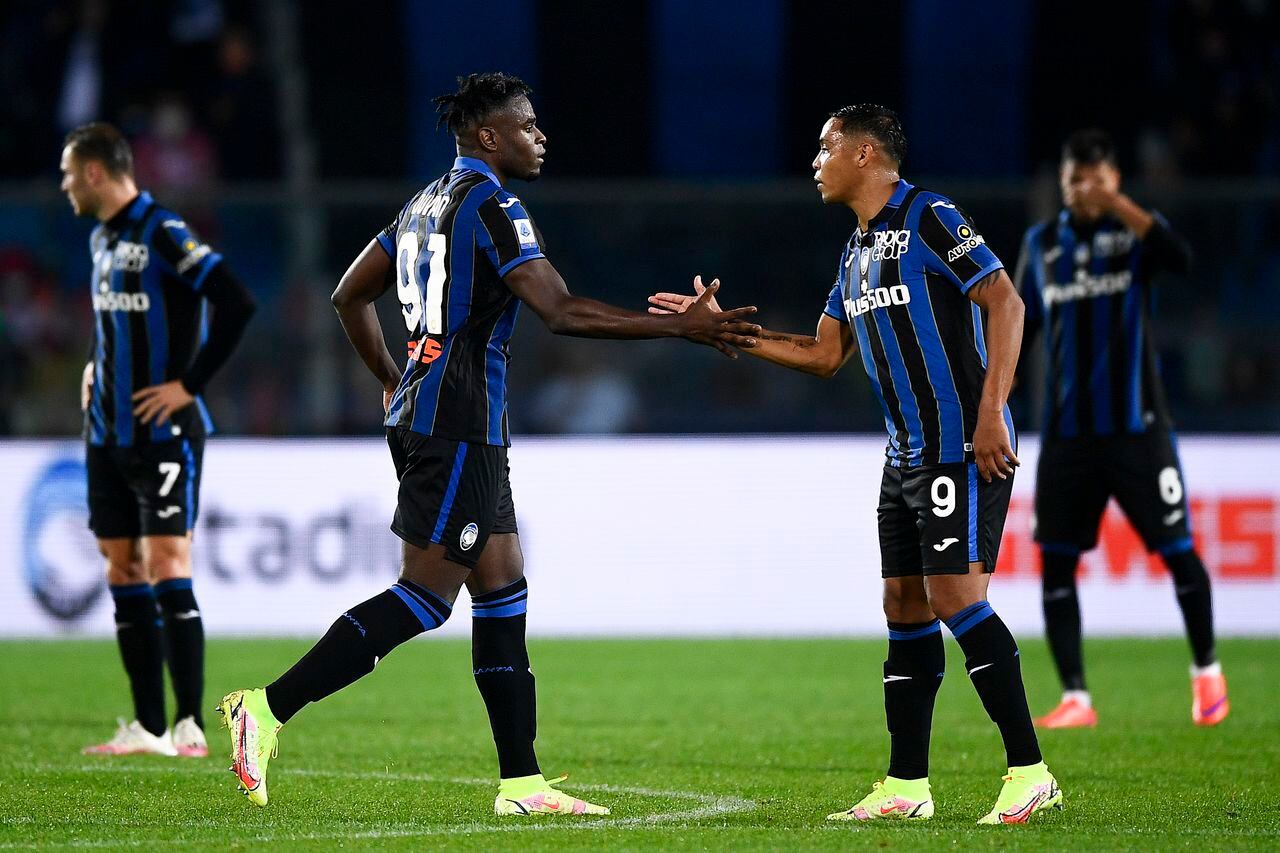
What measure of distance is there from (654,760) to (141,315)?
2503 millimetres

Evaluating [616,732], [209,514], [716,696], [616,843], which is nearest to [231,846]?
[616,843]

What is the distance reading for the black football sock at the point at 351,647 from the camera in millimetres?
4551

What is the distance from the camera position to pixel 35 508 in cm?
1074

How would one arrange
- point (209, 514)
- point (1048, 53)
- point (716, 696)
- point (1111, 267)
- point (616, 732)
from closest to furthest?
point (616, 732) → point (1111, 267) → point (716, 696) → point (209, 514) → point (1048, 53)

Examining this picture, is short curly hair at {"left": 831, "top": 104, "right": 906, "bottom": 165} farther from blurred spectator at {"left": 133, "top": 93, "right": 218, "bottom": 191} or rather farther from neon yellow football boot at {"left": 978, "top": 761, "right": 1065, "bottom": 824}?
blurred spectator at {"left": 133, "top": 93, "right": 218, "bottom": 191}

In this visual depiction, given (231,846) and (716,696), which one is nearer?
(231,846)

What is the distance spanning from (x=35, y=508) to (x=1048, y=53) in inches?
386

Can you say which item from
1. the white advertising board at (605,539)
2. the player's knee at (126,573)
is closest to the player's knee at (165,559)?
the player's knee at (126,573)

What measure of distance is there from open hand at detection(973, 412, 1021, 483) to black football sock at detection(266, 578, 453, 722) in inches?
61.2

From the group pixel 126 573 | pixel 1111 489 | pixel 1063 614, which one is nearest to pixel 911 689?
pixel 1063 614

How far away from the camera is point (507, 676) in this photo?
15.9 feet

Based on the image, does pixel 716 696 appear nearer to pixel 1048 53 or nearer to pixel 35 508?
pixel 35 508

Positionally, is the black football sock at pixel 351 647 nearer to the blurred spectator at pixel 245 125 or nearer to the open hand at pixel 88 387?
the open hand at pixel 88 387

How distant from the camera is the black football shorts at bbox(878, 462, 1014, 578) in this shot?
4762 mm
